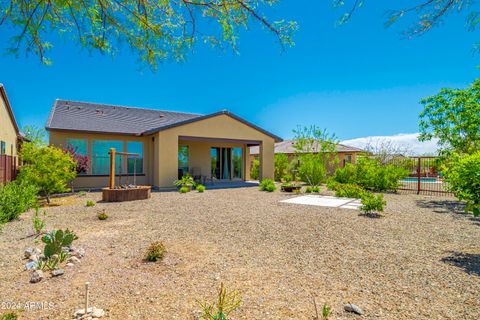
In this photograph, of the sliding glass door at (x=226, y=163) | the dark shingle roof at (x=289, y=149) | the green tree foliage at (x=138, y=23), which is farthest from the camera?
the dark shingle roof at (x=289, y=149)

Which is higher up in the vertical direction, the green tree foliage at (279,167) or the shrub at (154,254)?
the green tree foliage at (279,167)

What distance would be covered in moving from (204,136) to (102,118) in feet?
20.9

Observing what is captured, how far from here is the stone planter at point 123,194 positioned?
A: 10.7 metres

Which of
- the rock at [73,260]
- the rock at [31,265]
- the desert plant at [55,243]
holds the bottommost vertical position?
the rock at [73,260]

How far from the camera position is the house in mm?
14445

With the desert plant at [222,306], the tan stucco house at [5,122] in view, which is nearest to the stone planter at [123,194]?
the tan stucco house at [5,122]

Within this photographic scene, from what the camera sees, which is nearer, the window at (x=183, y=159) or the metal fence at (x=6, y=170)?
the metal fence at (x=6, y=170)

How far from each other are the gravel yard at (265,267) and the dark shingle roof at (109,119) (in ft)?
25.0

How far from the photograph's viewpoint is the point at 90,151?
14594 mm

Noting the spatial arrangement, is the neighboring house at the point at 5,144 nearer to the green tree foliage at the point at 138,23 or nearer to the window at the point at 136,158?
the window at the point at 136,158

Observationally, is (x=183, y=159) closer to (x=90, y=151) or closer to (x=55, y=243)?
(x=90, y=151)

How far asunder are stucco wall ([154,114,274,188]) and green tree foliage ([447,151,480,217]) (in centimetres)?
1289

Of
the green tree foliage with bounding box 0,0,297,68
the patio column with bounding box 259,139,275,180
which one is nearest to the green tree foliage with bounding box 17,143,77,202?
the green tree foliage with bounding box 0,0,297,68

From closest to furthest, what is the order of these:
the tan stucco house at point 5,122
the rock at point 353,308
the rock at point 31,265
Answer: the rock at point 353,308, the rock at point 31,265, the tan stucco house at point 5,122
